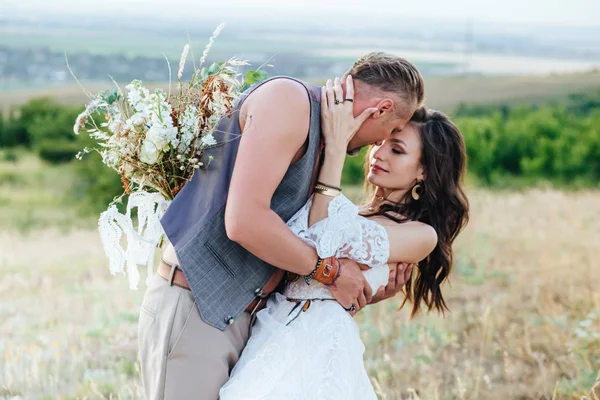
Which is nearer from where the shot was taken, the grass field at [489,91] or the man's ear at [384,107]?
the man's ear at [384,107]

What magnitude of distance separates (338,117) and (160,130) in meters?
0.79

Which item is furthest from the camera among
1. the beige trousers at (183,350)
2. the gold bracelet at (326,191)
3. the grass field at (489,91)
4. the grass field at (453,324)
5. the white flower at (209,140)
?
the grass field at (489,91)

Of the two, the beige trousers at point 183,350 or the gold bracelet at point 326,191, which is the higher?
the gold bracelet at point 326,191

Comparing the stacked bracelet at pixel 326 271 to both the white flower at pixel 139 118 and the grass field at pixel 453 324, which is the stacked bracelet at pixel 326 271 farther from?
the grass field at pixel 453 324

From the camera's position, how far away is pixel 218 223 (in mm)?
3438

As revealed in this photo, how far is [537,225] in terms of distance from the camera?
1266 cm

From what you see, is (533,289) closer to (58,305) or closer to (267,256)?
(58,305)

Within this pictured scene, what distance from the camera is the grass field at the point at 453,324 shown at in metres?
6.13

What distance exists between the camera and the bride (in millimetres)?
3504

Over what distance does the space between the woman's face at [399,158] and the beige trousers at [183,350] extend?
1350mm

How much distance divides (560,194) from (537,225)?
3663 mm

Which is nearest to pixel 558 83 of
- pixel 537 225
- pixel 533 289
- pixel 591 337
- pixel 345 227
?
pixel 537 225

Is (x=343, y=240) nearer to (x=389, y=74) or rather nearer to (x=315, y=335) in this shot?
(x=315, y=335)

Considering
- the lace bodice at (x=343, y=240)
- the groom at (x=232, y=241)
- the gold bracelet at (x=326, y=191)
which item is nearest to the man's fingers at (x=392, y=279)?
the lace bodice at (x=343, y=240)
